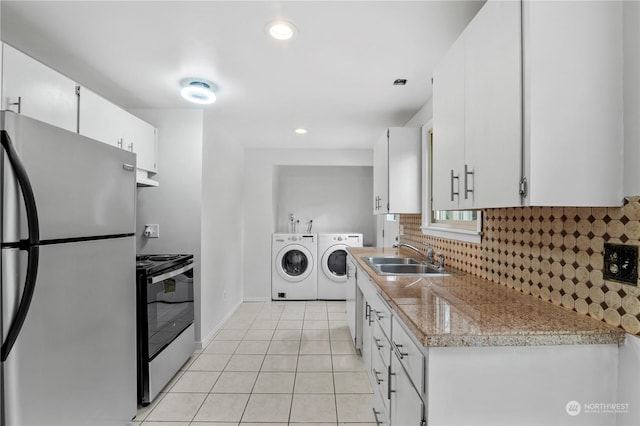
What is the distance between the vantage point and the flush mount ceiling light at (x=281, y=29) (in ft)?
5.34

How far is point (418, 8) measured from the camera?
4.99 ft

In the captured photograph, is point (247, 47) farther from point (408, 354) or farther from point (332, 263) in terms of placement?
point (332, 263)

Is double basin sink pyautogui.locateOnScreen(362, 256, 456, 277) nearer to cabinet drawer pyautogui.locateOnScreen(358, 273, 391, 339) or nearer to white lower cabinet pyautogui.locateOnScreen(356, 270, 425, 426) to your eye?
cabinet drawer pyautogui.locateOnScreen(358, 273, 391, 339)

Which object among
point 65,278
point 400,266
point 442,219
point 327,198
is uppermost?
point 327,198

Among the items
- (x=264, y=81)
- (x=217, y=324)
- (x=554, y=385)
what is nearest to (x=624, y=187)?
(x=554, y=385)

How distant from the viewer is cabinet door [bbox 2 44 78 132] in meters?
1.60

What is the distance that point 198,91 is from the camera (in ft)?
7.80

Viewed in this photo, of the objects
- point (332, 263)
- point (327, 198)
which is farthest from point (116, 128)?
point (327, 198)

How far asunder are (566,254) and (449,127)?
2.37 feet

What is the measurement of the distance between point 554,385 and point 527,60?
1.03 meters

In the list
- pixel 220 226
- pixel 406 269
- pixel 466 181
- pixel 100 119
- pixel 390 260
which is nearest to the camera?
pixel 466 181

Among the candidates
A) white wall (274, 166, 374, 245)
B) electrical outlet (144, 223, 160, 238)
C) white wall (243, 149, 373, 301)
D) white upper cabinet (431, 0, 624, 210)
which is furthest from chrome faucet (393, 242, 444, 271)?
white wall (274, 166, 374, 245)

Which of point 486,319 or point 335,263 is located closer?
point 486,319

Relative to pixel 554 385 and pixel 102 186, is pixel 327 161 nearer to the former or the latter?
pixel 102 186
